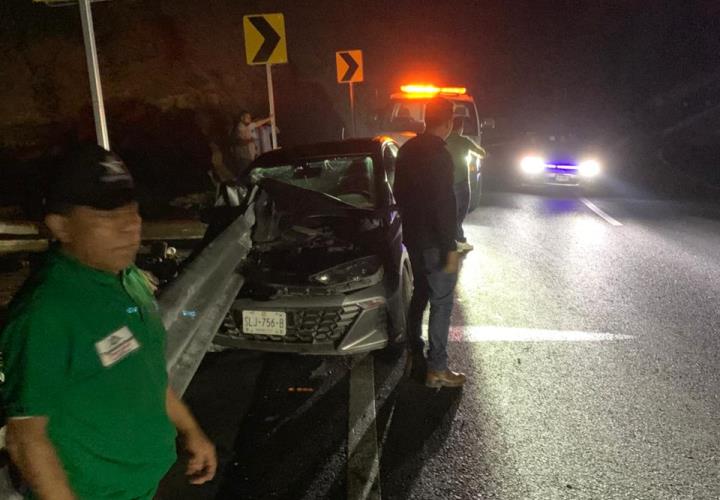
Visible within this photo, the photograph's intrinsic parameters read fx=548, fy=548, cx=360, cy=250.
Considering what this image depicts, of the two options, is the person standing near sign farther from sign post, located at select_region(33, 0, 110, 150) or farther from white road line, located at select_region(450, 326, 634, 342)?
white road line, located at select_region(450, 326, 634, 342)

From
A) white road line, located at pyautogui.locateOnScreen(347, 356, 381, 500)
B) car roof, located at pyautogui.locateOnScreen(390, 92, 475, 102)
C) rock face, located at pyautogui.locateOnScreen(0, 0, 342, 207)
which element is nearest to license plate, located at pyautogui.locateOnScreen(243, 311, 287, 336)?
white road line, located at pyautogui.locateOnScreen(347, 356, 381, 500)

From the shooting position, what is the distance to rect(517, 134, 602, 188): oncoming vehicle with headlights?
1316 cm

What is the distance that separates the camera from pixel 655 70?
31375mm

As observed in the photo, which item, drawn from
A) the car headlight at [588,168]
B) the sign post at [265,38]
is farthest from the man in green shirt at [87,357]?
the car headlight at [588,168]

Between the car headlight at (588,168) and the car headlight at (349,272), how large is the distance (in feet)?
34.2

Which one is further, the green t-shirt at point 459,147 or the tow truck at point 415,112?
the tow truck at point 415,112

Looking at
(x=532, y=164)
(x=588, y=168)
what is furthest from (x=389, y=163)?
(x=588, y=168)

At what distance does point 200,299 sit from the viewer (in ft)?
12.9

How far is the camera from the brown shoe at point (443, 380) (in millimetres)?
4074

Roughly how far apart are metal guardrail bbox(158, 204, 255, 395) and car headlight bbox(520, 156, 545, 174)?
10271 millimetres

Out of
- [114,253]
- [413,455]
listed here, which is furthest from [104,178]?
[413,455]

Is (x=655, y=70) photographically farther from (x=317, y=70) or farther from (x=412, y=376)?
(x=412, y=376)

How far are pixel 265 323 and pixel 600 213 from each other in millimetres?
8820

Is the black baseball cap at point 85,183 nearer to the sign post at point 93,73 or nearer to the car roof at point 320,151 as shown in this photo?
the sign post at point 93,73
